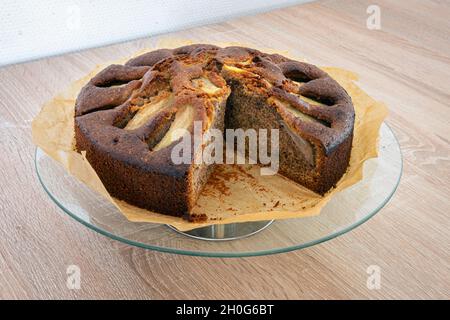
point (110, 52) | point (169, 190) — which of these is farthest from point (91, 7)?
point (169, 190)

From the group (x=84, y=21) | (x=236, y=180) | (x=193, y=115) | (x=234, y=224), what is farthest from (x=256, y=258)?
(x=84, y=21)

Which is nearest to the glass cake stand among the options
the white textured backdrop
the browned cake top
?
the browned cake top

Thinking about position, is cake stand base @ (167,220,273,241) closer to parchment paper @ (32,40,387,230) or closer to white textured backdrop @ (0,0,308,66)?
parchment paper @ (32,40,387,230)

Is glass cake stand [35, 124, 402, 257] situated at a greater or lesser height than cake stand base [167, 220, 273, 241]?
greater

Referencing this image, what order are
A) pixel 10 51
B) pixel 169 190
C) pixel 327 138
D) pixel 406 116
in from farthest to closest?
pixel 10 51 → pixel 406 116 → pixel 327 138 → pixel 169 190

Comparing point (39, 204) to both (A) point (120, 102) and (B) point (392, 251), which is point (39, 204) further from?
(B) point (392, 251)

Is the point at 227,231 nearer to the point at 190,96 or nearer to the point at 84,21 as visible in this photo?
the point at 190,96
